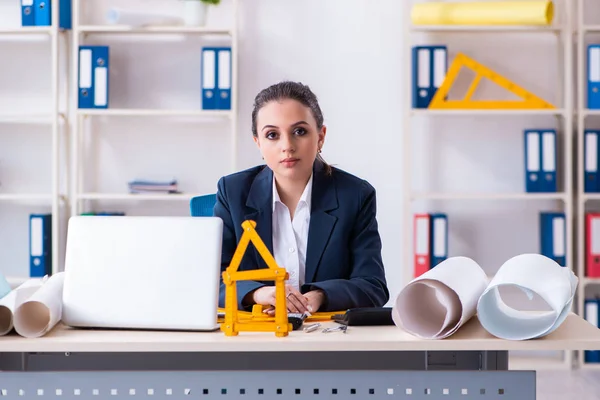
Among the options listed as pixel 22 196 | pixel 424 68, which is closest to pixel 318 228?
pixel 424 68

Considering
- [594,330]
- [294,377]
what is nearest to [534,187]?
[594,330]

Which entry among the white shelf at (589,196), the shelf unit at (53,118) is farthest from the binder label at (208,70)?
the white shelf at (589,196)

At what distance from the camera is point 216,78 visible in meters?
3.87

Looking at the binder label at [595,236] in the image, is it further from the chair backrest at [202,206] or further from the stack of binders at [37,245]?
the stack of binders at [37,245]

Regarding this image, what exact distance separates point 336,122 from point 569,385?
1747mm

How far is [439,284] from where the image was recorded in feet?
4.76

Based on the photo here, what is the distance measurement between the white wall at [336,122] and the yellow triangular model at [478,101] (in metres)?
0.22

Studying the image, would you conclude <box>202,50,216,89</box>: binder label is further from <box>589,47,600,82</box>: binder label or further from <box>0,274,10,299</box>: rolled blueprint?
<box>0,274,10,299</box>: rolled blueprint

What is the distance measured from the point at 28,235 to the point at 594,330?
337 cm

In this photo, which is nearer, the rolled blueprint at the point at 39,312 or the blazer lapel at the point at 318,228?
the rolled blueprint at the point at 39,312

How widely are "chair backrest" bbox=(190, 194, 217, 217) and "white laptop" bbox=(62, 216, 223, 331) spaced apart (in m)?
0.94

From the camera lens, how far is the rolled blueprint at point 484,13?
12.5ft

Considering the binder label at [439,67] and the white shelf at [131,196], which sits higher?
the binder label at [439,67]

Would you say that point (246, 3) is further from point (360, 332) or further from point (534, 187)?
point (360, 332)
